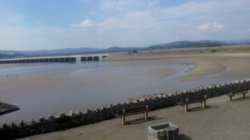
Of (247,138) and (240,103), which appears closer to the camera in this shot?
(247,138)

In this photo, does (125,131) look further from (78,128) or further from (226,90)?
(226,90)

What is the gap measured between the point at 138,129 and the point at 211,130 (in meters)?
2.70

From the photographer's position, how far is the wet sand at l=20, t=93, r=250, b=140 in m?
8.41

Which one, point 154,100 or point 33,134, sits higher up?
point 154,100

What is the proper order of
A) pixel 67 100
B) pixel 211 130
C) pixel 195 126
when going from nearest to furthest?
pixel 211 130 → pixel 195 126 → pixel 67 100

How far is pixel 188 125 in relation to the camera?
944 centimetres

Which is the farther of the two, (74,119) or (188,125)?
(74,119)

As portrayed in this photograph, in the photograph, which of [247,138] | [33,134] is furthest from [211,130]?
[33,134]

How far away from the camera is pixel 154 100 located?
41.0 feet

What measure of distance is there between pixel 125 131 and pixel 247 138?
423cm

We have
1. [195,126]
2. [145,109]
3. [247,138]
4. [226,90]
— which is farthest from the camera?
[226,90]

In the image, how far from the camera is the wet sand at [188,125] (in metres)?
8.41

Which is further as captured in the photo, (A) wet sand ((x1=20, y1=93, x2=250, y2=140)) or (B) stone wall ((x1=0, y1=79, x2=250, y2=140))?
(B) stone wall ((x1=0, y1=79, x2=250, y2=140))

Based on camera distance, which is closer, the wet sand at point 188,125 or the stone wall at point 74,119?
the wet sand at point 188,125
